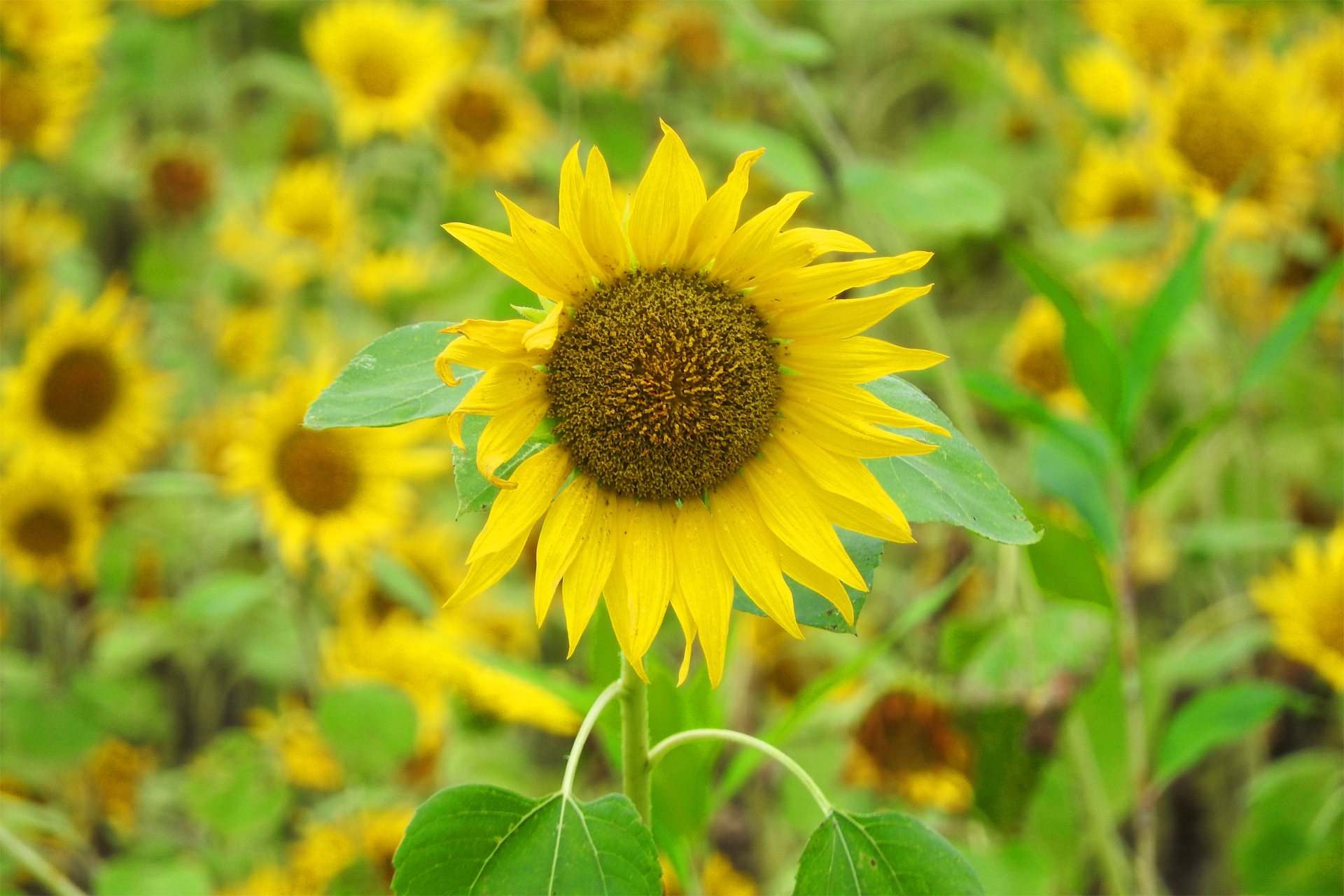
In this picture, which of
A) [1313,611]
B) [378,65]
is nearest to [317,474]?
[378,65]

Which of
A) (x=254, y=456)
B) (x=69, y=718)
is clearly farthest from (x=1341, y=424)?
(x=69, y=718)

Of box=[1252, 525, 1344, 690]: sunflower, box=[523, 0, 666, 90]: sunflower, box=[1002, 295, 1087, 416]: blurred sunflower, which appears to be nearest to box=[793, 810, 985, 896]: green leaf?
box=[1252, 525, 1344, 690]: sunflower

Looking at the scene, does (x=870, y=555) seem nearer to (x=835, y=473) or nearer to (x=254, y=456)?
(x=835, y=473)

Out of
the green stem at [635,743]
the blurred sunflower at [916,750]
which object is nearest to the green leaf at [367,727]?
the blurred sunflower at [916,750]

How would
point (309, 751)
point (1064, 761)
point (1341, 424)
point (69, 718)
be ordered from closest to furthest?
1. point (1064, 761)
2. point (69, 718)
3. point (309, 751)
4. point (1341, 424)

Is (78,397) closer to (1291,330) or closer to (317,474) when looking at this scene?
(317,474)
